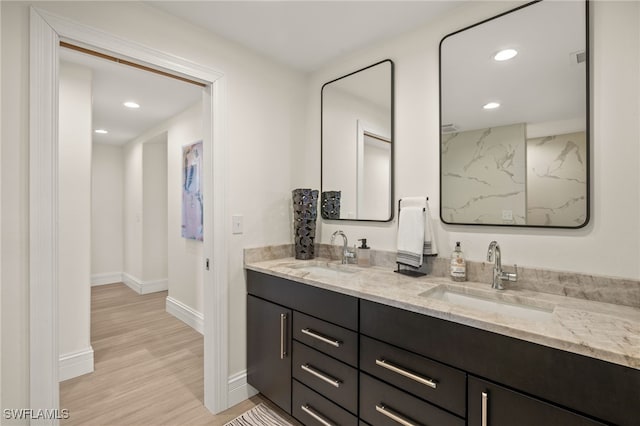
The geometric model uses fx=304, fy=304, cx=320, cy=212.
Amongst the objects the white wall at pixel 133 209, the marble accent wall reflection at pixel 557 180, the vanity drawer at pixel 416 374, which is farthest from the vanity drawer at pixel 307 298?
the white wall at pixel 133 209

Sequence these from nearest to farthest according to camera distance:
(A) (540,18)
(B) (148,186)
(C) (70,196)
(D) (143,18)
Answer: (A) (540,18) → (D) (143,18) → (C) (70,196) → (B) (148,186)

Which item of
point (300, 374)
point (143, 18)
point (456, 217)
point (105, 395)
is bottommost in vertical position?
point (105, 395)

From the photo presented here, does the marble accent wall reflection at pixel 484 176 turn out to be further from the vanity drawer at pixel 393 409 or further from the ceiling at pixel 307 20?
the vanity drawer at pixel 393 409

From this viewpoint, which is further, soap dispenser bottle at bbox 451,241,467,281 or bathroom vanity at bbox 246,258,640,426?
soap dispenser bottle at bbox 451,241,467,281

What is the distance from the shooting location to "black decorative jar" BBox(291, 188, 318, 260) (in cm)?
221

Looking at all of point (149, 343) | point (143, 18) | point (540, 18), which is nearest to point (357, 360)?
point (540, 18)

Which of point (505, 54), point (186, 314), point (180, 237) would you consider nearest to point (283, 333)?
point (505, 54)

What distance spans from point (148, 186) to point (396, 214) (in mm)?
4099

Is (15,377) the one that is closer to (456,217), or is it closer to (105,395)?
(105,395)

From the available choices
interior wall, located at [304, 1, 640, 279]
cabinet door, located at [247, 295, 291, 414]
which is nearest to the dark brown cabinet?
cabinet door, located at [247, 295, 291, 414]

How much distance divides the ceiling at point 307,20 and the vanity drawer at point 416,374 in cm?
176

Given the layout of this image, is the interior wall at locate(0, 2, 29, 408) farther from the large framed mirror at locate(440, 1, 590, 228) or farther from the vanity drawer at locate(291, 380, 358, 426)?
the large framed mirror at locate(440, 1, 590, 228)

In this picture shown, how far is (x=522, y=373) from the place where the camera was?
98cm

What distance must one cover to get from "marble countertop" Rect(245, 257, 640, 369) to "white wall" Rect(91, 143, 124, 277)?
4.61 meters
